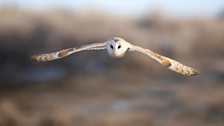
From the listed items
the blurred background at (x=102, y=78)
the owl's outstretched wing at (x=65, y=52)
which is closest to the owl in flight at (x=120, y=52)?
the owl's outstretched wing at (x=65, y=52)

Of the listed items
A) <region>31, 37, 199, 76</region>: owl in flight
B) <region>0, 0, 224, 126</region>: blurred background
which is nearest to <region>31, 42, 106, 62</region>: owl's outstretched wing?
<region>31, 37, 199, 76</region>: owl in flight

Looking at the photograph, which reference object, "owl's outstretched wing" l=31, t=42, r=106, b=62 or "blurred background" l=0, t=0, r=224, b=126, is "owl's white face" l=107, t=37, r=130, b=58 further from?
"blurred background" l=0, t=0, r=224, b=126

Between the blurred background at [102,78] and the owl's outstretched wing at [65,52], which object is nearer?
the owl's outstretched wing at [65,52]

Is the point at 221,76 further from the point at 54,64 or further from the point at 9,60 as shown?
the point at 9,60

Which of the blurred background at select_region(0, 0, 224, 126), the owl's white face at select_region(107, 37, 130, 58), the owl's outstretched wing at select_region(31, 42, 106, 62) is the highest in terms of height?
the blurred background at select_region(0, 0, 224, 126)

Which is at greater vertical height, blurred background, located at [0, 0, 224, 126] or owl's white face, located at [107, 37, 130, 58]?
blurred background, located at [0, 0, 224, 126]

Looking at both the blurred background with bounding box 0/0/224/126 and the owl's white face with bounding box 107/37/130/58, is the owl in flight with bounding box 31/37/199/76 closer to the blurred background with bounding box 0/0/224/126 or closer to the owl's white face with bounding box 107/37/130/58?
the owl's white face with bounding box 107/37/130/58

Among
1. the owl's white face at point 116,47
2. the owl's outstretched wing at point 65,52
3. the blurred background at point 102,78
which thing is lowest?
the owl's white face at point 116,47

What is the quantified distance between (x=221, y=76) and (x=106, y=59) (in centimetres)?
80

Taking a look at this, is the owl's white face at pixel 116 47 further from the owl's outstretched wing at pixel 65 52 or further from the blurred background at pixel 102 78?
the blurred background at pixel 102 78

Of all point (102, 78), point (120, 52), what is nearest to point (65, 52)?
point (120, 52)

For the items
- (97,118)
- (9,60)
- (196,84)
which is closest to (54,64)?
(9,60)

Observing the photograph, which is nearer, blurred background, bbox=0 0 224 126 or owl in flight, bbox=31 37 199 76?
owl in flight, bbox=31 37 199 76

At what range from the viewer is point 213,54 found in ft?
12.8
